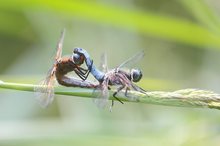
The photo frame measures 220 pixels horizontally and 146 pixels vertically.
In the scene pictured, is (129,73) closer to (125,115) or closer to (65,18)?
(125,115)

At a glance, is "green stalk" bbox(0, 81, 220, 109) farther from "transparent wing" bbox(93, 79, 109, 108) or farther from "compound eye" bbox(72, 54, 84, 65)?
"compound eye" bbox(72, 54, 84, 65)

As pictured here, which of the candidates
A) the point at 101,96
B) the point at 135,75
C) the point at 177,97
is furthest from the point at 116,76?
the point at 177,97

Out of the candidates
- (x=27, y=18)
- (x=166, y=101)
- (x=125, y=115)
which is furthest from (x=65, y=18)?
(x=166, y=101)

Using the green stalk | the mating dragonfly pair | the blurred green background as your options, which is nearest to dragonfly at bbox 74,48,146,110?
the mating dragonfly pair

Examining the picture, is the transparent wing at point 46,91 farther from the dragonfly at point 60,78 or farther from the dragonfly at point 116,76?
the dragonfly at point 116,76

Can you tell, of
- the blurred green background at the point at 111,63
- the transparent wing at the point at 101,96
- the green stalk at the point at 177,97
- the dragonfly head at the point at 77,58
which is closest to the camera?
the green stalk at the point at 177,97

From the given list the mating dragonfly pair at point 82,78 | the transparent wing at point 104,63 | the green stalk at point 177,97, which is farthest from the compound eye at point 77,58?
the green stalk at point 177,97

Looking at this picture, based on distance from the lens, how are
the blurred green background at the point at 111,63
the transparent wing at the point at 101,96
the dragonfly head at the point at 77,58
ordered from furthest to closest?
the blurred green background at the point at 111,63 < the dragonfly head at the point at 77,58 < the transparent wing at the point at 101,96

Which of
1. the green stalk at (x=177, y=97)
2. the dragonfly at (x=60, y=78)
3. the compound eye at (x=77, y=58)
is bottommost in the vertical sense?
the green stalk at (x=177, y=97)
